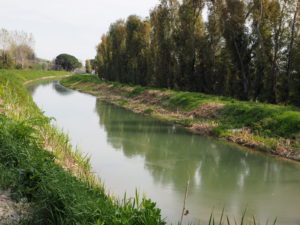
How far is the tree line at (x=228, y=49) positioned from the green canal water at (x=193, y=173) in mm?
7295

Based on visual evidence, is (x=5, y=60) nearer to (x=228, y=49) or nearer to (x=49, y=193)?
(x=228, y=49)

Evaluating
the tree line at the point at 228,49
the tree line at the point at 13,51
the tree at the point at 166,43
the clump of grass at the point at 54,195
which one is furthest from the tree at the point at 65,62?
the clump of grass at the point at 54,195

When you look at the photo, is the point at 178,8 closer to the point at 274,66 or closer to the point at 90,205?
the point at 274,66

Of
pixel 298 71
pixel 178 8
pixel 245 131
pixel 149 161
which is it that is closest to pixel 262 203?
pixel 149 161

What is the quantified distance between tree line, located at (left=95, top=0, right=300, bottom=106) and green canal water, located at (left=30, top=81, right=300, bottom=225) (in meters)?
7.30

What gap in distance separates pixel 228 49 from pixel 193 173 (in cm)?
1386

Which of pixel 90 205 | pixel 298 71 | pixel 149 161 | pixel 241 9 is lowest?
pixel 149 161

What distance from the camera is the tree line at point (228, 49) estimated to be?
17547 millimetres

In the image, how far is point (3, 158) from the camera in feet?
18.2

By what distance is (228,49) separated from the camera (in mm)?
20500

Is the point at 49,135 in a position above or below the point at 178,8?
below

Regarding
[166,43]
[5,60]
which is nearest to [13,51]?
[5,60]

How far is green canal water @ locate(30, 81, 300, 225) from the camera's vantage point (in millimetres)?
6199

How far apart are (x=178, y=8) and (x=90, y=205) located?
82.2 ft
